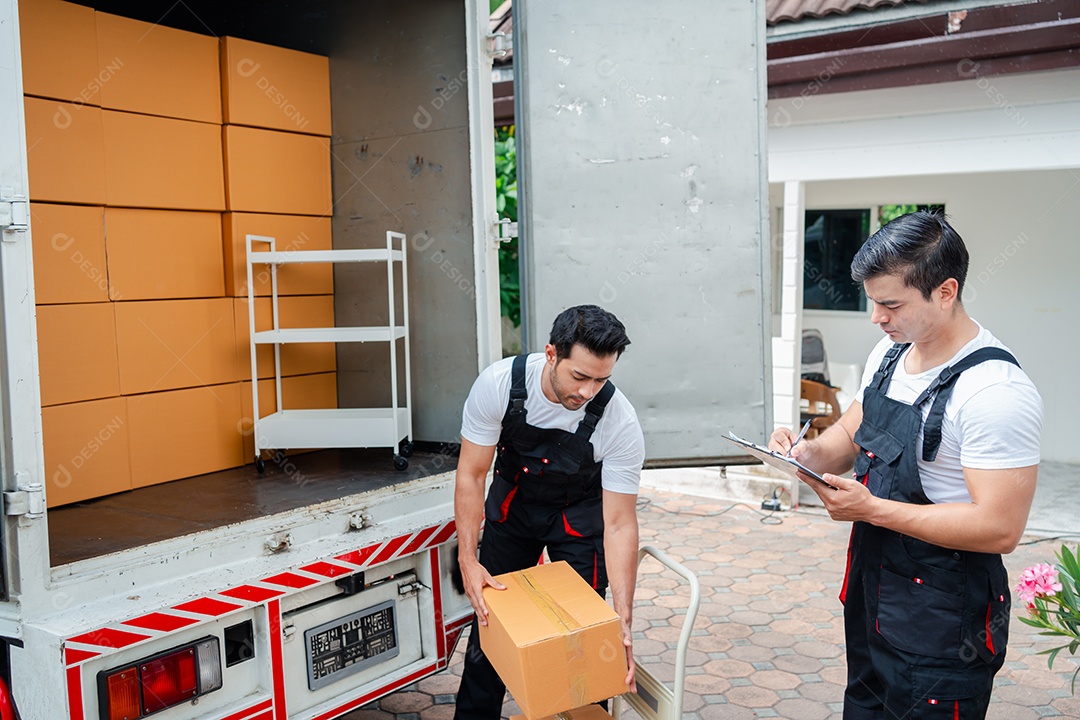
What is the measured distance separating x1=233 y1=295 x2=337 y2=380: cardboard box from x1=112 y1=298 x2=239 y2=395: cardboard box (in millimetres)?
48

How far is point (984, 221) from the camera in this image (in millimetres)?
7910

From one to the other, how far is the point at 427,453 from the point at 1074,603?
2339 mm

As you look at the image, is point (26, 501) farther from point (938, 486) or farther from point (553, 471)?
point (938, 486)

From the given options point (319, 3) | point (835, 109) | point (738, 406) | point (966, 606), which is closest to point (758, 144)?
point (738, 406)

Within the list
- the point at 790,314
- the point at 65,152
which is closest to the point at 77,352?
the point at 65,152

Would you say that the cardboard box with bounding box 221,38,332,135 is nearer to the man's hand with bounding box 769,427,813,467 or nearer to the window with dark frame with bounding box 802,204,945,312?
the man's hand with bounding box 769,427,813,467

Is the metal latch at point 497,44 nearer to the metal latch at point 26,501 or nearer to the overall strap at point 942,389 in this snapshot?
the overall strap at point 942,389

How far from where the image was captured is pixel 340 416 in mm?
3945

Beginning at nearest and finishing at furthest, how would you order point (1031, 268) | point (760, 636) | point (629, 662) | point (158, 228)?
point (629, 662) < point (158, 228) < point (760, 636) < point (1031, 268)

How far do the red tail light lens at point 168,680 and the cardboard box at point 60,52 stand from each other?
77.8 inches

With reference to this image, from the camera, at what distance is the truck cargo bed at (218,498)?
2789 millimetres

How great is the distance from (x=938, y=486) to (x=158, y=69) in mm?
3135

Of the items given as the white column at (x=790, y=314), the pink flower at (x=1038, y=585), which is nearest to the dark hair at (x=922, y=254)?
the pink flower at (x=1038, y=585)

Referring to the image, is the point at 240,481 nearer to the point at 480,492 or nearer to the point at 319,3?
the point at 480,492
